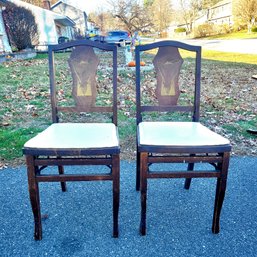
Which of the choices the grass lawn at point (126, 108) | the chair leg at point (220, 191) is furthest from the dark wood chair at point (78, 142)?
the grass lawn at point (126, 108)

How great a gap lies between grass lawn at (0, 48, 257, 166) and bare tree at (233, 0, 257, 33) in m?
26.1

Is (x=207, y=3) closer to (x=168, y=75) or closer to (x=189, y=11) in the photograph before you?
(x=189, y=11)

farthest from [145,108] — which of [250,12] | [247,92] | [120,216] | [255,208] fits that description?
[250,12]

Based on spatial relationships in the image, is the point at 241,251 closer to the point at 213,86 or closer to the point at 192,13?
the point at 213,86

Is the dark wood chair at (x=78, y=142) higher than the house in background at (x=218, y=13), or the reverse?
the house in background at (x=218, y=13)

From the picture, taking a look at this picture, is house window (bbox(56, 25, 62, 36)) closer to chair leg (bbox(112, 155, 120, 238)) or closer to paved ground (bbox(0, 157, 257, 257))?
paved ground (bbox(0, 157, 257, 257))

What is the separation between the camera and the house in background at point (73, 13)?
30.5m

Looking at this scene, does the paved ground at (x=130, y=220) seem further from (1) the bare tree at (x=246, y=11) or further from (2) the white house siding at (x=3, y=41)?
(1) the bare tree at (x=246, y=11)

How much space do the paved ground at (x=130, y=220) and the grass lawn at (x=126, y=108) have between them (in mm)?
579

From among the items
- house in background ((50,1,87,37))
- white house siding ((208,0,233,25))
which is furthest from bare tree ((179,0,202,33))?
house in background ((50,1,87,37))

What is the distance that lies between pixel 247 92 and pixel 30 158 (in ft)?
14.9

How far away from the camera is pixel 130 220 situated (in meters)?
1.63

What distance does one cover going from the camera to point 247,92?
4750 mm

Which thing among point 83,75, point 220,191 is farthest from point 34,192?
point 220,191
